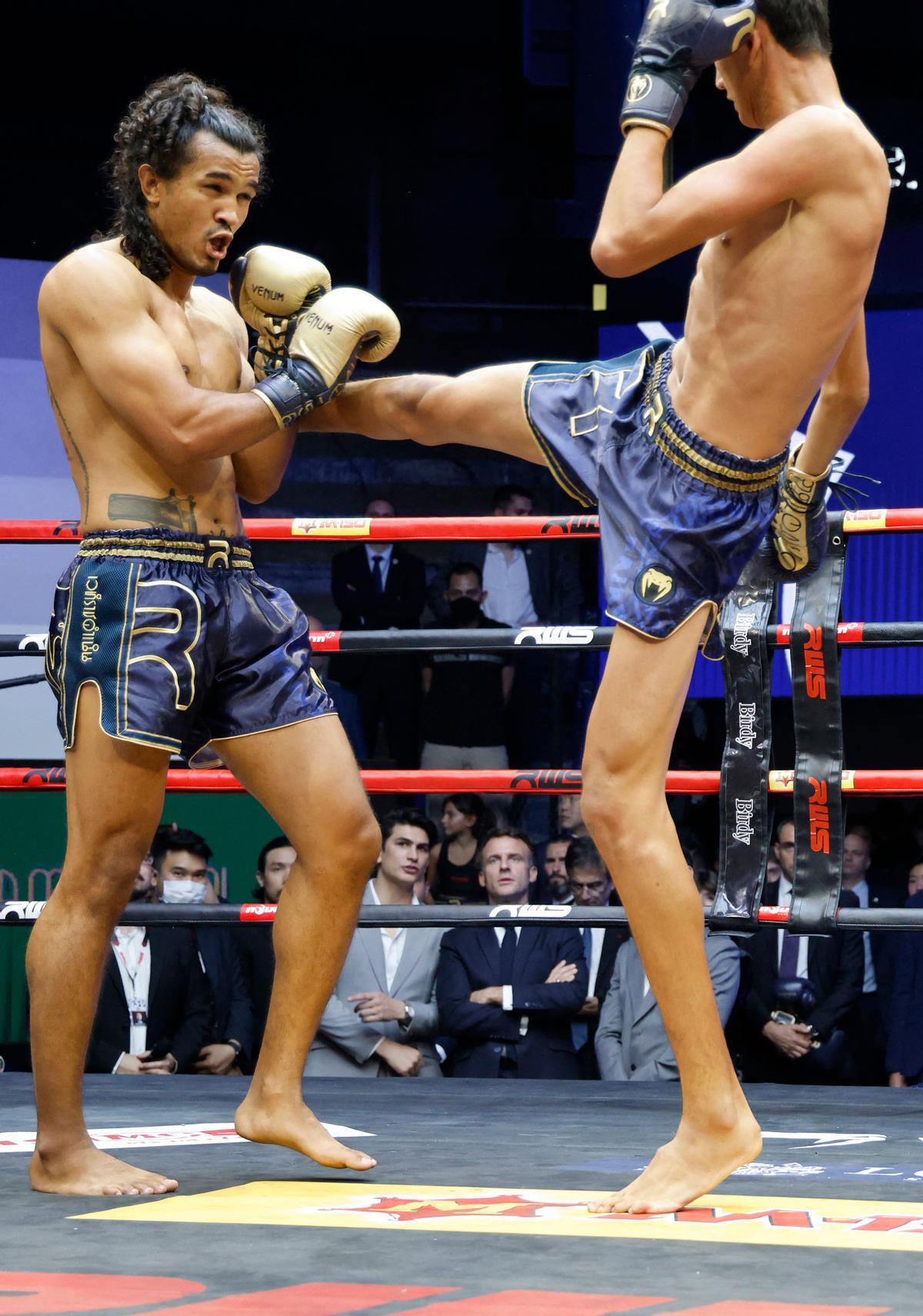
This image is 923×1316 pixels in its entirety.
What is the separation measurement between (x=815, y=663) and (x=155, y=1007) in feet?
6.67

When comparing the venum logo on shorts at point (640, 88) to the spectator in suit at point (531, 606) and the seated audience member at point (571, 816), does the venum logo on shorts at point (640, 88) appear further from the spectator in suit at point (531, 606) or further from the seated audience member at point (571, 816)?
the spectator in suit at point (531, 606)

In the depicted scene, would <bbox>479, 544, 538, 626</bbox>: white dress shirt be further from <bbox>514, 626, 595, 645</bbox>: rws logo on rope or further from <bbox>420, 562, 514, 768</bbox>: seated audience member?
<bbox>514, 626, 595, 645</bbox>: rws logo on rope

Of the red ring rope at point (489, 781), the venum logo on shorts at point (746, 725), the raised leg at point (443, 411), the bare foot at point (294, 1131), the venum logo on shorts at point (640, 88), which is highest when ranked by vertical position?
the venum logo on shorts at point (640, 88)

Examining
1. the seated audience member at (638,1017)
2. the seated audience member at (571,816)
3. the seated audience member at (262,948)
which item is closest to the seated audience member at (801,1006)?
the seated audience member at (638,1017)

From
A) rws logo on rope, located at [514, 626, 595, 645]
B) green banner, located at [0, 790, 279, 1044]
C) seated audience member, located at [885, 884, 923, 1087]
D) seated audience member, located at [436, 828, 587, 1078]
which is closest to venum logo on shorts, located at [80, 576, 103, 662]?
rws logo on rope, located at [514, 626, 595, 645]

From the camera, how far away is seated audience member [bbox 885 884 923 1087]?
405 centimetres

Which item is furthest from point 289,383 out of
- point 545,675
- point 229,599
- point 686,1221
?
point 545,675

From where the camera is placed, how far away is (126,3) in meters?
6.60

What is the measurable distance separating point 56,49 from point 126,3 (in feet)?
1.15

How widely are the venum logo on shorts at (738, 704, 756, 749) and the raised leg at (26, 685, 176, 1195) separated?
122cm

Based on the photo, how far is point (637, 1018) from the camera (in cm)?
397

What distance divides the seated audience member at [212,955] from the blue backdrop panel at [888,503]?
230 cm

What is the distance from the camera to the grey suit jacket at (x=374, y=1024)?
4012mm

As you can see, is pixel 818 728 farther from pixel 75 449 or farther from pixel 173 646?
pixel 75 449
